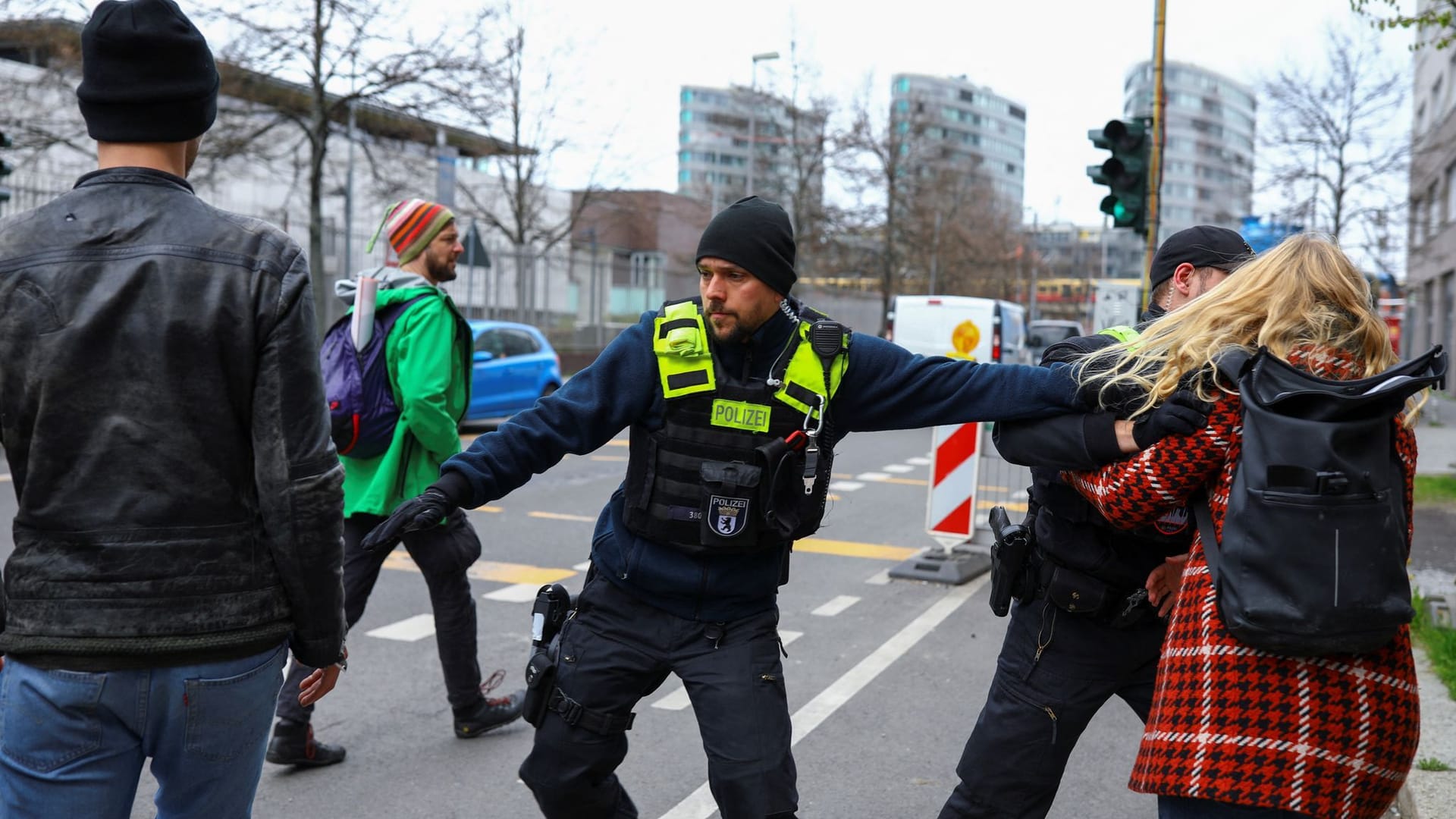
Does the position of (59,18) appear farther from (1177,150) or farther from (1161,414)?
(1177,150)

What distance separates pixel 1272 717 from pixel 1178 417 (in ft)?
1.83

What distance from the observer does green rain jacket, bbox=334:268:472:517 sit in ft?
14.4

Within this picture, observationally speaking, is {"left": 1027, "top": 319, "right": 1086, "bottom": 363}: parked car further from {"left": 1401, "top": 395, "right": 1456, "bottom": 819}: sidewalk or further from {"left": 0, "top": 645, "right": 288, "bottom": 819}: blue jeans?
{"left": 0, "top": 645, "right": 288, "bottom": 819}: blue jeans

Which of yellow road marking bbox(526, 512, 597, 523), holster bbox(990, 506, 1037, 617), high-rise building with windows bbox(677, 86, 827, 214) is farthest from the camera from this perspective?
high-rise building with windows bbox(677, 86, 827, 214)

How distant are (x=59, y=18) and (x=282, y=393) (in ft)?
55.1

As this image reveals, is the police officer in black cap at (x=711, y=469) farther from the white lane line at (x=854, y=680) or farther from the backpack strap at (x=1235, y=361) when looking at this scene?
the white lane line at (x=854, y=680)

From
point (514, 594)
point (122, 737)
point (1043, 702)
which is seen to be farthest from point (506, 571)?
point (122, 737)

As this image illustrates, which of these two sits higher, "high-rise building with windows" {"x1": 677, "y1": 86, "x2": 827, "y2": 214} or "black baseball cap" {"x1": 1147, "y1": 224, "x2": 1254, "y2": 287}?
"high-rise building with windows" {"x1": 677, "y1": 86, "x2": 827, "y2": 214}

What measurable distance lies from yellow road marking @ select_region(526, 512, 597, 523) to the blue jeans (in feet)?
26.3

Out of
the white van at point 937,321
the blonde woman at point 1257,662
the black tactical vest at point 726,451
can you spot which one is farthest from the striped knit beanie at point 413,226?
the white van at point 937,321

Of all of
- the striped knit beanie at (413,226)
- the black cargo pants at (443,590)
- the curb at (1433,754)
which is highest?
the striped knit beanie at (413,226)

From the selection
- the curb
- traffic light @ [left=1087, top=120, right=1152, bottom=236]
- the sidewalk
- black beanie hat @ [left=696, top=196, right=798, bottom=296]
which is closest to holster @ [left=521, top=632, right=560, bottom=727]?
black beanie hat @ [left=696, top=196, right=798, bottom=296]

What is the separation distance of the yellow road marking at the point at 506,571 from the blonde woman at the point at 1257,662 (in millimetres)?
5724

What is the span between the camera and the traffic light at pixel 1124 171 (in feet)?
35.4
